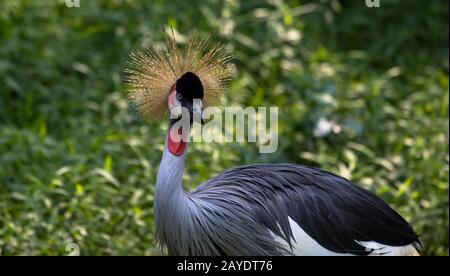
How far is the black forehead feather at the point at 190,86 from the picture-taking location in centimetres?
277

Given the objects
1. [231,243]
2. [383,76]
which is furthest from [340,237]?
[383,76]

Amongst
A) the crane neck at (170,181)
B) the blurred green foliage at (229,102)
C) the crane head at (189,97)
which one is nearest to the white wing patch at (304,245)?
the crane neck at (170,181)

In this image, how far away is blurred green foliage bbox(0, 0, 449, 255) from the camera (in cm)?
367

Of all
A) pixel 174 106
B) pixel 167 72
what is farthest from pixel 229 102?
pixel 174 106

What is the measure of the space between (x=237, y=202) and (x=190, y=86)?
0.43 metres

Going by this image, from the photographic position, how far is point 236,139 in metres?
4.10

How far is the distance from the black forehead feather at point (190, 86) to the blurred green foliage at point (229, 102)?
3.13ft

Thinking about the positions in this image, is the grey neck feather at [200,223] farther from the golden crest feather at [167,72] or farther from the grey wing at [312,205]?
the golden crest feather at [167,72]

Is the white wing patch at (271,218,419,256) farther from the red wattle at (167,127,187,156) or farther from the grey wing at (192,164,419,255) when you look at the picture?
the red wattle at (167,127,187,156)

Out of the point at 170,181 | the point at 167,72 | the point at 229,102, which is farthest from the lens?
the point at 229,102

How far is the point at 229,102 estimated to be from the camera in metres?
4.46

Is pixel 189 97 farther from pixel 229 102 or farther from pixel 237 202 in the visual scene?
pixel 229 102
